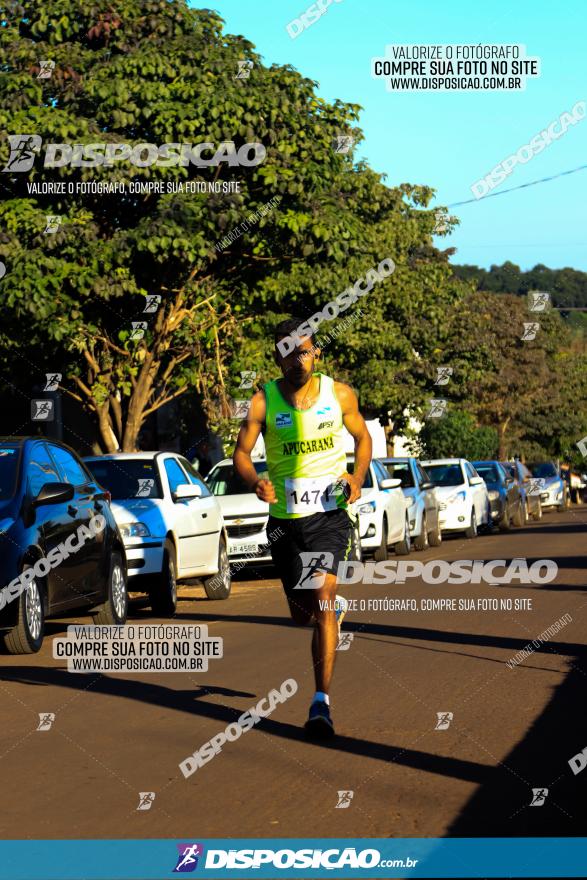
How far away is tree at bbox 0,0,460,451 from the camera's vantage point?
63.2 ft

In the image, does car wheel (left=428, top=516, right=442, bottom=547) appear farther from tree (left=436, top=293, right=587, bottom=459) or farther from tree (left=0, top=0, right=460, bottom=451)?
tree (left=436, top=293, right=587, bottom=459)

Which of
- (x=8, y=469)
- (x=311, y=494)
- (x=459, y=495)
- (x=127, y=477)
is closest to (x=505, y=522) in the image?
(x=459, y=495)

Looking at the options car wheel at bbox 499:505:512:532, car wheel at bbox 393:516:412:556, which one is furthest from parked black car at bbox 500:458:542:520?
car wheel at bbox 393:516:412:556

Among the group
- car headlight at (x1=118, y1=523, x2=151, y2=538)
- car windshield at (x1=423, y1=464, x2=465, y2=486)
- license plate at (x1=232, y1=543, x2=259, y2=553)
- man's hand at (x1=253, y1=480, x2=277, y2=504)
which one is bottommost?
license plate at (x1=232, y1=543, x2=259, y2=553)

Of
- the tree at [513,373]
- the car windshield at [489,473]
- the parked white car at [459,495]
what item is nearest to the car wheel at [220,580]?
the parked white car at [459,495]

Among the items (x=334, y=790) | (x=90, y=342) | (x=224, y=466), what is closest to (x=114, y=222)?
(x=90, y=342)

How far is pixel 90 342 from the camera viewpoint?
68.2ft

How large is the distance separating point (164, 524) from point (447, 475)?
1663cm

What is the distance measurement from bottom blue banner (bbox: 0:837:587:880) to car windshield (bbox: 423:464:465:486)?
24978mm

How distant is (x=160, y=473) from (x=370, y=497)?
656 cm

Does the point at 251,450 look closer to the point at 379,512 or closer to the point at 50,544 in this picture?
the point at 50,544

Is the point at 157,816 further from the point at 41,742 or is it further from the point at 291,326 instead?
the point at 291,326

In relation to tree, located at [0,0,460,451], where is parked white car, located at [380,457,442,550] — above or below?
below

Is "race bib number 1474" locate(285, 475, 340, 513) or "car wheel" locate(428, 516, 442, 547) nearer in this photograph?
"race bib number 1474" locate(285, 475, 340, 513)
